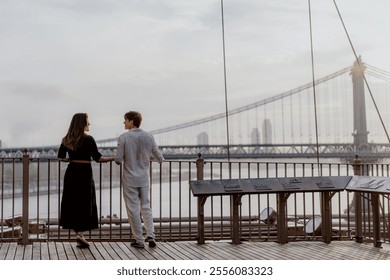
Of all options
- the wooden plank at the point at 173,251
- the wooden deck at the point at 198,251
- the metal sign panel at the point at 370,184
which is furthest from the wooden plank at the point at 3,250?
the metal sign panel at the point at 370,184

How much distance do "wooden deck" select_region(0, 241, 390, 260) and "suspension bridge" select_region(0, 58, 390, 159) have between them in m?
4.57

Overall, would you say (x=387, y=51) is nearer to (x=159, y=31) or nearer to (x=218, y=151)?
(x=159, y=31)

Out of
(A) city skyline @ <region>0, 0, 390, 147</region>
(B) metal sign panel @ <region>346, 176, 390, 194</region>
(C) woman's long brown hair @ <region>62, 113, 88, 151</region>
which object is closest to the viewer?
(C) woman's long brown hair @ <region>62, 113, 88, 151</region>

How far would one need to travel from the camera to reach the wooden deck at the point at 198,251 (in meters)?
4.73

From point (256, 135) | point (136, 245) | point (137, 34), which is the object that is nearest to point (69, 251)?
point (136, 245)

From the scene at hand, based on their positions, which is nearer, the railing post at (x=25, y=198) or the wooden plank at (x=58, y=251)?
the wooden plank at (x=58, y=251)

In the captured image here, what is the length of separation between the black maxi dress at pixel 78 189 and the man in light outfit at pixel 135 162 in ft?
0.78

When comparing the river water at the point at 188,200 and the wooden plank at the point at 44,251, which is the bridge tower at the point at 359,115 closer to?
the river water at the point at 188,200

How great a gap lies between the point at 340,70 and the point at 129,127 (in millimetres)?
21994

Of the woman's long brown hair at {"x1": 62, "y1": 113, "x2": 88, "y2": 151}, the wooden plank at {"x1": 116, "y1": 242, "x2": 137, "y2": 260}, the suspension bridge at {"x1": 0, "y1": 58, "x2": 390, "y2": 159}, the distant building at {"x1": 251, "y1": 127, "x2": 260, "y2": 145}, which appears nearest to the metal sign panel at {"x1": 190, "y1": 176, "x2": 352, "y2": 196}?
the wooden plank at {"x1": 116, "y1": 242, "x2": 137, "y2": 260}

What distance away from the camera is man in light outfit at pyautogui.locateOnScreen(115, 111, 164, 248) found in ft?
16.2

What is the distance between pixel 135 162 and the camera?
4973 millimetres

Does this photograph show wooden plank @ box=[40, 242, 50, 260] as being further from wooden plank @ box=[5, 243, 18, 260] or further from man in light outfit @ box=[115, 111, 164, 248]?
man in light outfit @ box=[115, 111, 164, 248]
